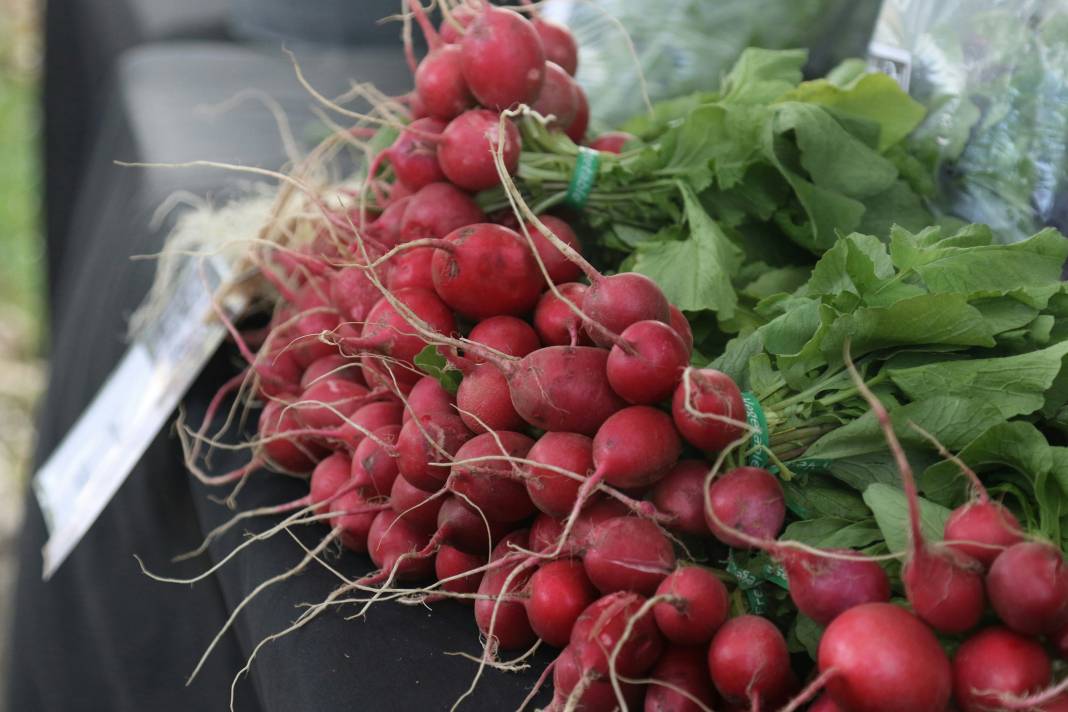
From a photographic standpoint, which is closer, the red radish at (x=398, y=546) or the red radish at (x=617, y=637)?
the red radish at (x=617, y=637)

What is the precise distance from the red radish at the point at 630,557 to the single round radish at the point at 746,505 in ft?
0.14

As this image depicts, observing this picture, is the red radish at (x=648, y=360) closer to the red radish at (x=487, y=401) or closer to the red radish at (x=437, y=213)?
the red radish at (x=487, y=401)

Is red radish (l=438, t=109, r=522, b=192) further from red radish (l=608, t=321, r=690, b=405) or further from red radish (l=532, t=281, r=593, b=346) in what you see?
red radish (l=608, t=321, r=690, b=405)

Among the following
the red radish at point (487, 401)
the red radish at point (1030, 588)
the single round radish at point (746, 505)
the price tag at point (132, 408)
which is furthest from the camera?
the price tag at point (132, 408)

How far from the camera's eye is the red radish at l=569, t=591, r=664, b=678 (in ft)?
2.12

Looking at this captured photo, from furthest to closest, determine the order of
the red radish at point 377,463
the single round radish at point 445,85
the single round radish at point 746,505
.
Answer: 1. the single round radish at point 445,85
2. the red radish at point 377,463
3. the single round radish at point 746,505

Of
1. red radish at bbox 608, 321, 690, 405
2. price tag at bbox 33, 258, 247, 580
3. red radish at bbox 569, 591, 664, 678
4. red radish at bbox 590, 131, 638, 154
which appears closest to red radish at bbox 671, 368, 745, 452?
A: red radish at bbox 608, 321, 690, 405

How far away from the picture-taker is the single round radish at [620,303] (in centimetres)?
74

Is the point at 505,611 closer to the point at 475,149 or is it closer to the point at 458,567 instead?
the point at 458,567

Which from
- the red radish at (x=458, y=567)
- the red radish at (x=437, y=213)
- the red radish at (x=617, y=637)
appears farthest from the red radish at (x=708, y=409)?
the red radish at (x=437, y=213)

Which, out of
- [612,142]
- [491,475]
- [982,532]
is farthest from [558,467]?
[612,142]

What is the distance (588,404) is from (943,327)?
0.29 meters

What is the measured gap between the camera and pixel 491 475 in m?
0.77

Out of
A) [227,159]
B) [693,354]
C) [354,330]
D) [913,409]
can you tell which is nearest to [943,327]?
[913,409]
